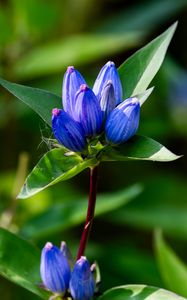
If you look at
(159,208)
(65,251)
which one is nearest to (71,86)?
(65,251)

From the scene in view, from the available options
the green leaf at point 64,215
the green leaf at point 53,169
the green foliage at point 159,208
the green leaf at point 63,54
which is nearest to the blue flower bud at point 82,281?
the green leaf at point 53,169

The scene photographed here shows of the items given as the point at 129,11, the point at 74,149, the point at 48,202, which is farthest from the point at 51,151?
the point at 129,11

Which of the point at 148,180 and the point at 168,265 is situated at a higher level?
the point at 148,180

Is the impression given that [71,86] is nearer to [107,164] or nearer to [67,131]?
[67,131]

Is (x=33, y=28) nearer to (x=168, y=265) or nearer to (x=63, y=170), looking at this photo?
(x=168, y=265)

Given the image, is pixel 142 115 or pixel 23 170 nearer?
pixel 23 170

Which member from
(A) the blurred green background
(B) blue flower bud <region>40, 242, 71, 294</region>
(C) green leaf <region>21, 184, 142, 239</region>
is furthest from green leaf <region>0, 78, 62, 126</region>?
(A) the blurred green background

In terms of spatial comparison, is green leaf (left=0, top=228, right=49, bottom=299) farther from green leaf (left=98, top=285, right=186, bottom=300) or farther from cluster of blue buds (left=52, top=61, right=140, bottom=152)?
cluster of blue buds (left=52, top=61, right=140, bottom=152)
